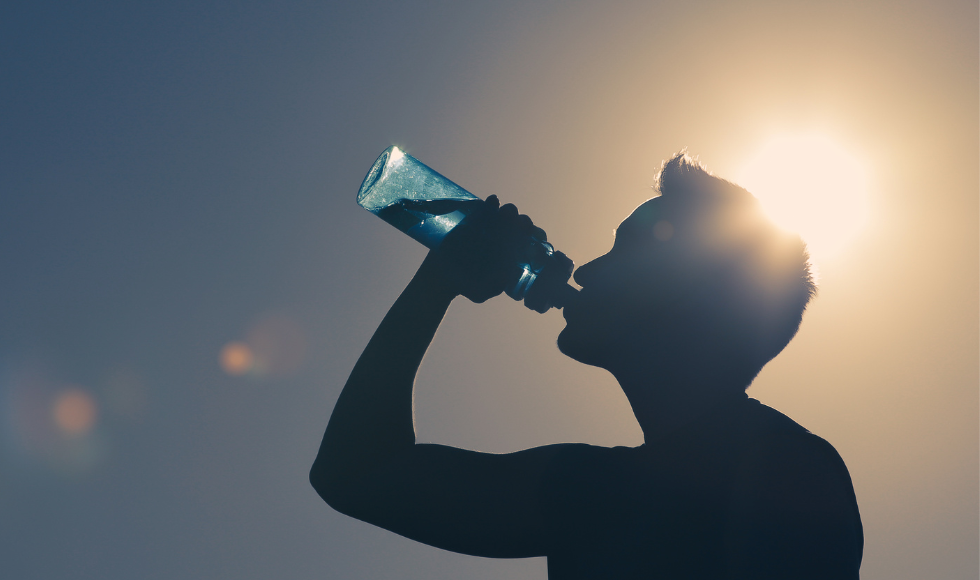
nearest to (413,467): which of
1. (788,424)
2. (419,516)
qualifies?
(419,516)

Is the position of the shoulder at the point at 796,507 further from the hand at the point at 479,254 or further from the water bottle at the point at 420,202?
the water bottle at the point at 420,202

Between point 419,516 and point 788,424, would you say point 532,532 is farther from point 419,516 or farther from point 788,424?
point 788,424

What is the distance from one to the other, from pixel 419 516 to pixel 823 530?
1.04 m

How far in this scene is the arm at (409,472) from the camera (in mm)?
1699

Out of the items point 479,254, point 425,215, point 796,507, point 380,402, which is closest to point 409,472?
point 380,402

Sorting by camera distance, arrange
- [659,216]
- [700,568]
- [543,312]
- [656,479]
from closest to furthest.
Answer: [700,568] → [656,479] → [659,216] → [543,312]

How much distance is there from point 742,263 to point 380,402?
137 centimetres

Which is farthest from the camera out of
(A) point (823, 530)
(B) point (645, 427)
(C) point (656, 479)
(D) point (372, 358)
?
(B) point (645, 427)

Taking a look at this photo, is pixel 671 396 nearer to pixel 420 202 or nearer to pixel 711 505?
pixel 711 505

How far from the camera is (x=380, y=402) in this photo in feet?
5.90

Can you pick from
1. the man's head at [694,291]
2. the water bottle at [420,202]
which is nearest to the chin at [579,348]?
the man's head at [694,291]

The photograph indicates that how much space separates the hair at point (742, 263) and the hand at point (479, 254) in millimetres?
664

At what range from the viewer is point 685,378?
1918 millimetres

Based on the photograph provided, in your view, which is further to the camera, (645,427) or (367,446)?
(645,427)
